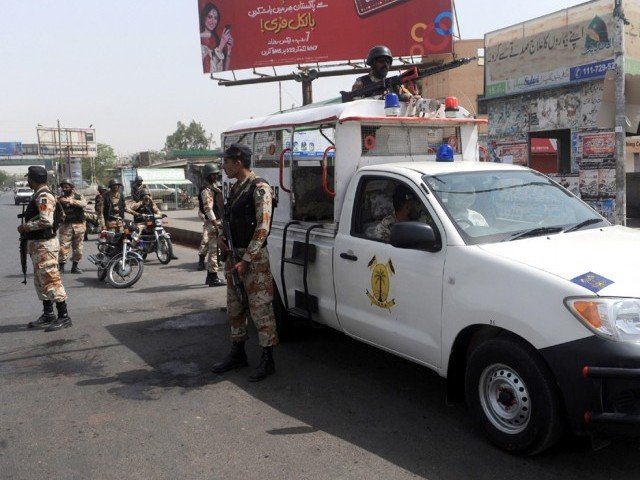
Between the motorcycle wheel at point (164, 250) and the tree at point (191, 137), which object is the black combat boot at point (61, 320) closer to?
the motorcycle wheel at point (164, 250)

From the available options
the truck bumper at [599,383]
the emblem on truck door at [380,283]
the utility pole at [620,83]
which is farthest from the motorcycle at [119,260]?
the truck bumper at [599,383]

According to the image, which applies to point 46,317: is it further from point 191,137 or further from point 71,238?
point 191,137

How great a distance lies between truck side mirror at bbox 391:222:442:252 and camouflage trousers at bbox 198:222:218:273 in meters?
5.01

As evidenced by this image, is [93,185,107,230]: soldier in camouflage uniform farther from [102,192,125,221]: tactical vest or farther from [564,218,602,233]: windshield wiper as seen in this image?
[564,218,602,233]: windshield wiper

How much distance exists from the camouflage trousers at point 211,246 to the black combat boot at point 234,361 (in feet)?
11.2

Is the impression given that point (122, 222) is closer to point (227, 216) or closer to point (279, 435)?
point (227, 216)

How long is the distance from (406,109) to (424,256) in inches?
77.3

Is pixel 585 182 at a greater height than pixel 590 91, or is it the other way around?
pixel 590 91

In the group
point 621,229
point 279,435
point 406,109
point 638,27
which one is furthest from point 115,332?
point 638,27

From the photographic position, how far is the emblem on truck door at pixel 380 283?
13.8 feet

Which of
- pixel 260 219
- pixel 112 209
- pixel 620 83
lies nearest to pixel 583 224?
pixel 260 219

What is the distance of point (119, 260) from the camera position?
945 centimetres

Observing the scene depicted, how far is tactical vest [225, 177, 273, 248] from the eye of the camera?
4816 millimetres

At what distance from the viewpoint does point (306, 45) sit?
1912cm
